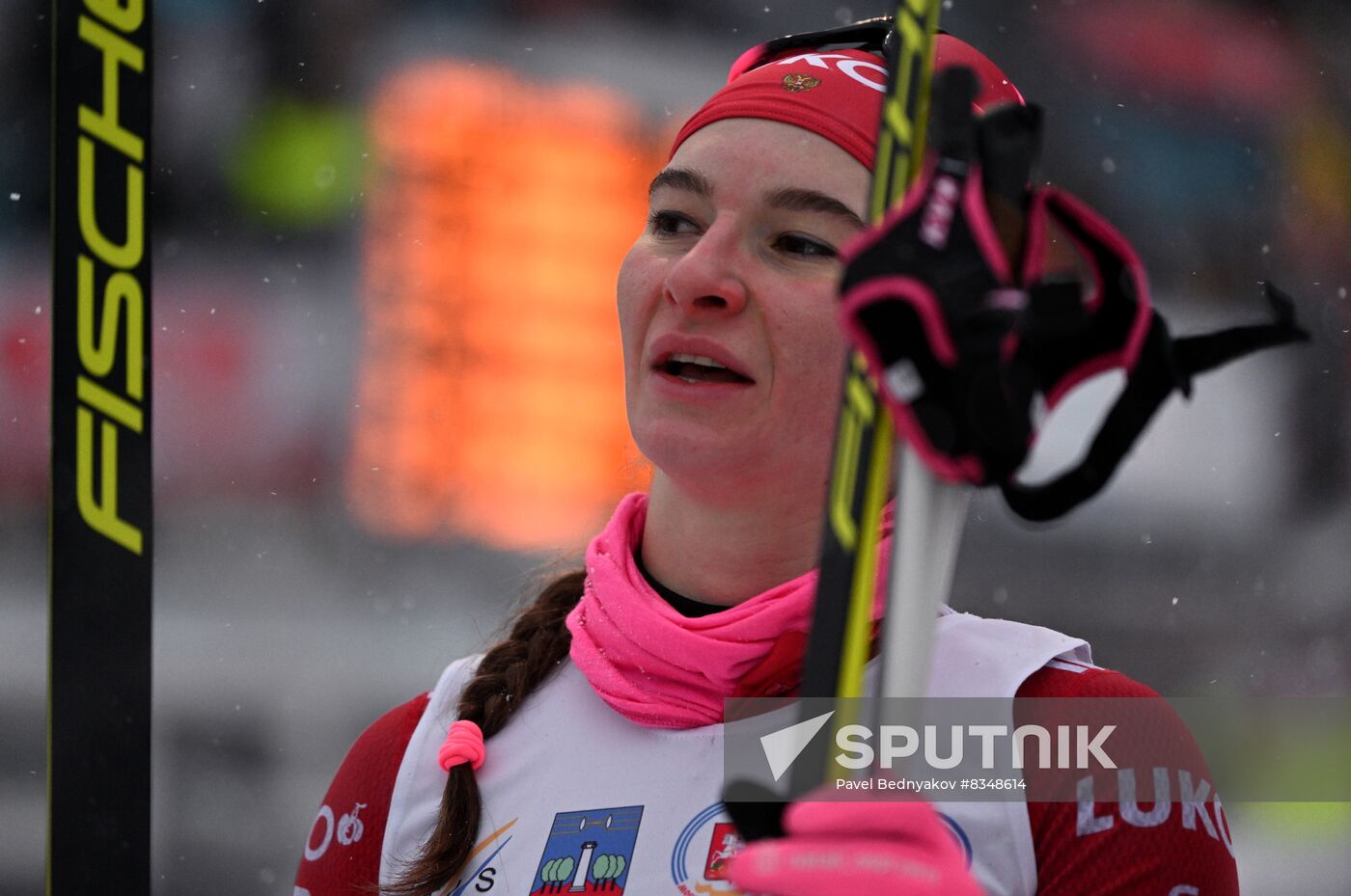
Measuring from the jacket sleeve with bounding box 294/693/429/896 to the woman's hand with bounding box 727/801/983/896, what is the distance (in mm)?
655

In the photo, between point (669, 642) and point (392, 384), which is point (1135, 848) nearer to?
point (669, 642)

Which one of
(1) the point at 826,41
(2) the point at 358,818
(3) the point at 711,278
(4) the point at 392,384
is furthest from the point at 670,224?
(4) the point at 392,384

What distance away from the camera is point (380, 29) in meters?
3.98

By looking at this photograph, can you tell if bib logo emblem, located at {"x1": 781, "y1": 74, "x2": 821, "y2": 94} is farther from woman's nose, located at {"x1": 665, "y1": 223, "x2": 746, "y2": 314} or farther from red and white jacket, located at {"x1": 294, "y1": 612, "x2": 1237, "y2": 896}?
red and white jacket, located at {"x1": 294, "y1": 612, "x2": 1237, "y2": 896}

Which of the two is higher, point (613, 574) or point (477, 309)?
point (477, 309)

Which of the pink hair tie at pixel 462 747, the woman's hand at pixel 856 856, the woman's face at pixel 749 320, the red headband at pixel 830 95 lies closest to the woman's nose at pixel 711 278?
the woman's face at pixel 749 320

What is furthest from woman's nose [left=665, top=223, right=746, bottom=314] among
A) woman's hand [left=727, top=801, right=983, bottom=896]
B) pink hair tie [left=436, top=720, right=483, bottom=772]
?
woman's hand [left=727, top=801, right=983, bottom=896]

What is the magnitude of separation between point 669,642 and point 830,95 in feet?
1.48

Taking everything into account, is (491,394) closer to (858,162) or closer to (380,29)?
(380,29)

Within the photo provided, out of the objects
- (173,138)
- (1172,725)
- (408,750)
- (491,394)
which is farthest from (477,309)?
(1172,725)

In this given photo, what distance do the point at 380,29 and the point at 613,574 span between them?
306cm

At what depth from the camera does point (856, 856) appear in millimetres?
695

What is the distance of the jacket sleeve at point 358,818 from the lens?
4.27 feet

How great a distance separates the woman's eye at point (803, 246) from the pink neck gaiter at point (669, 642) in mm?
245
